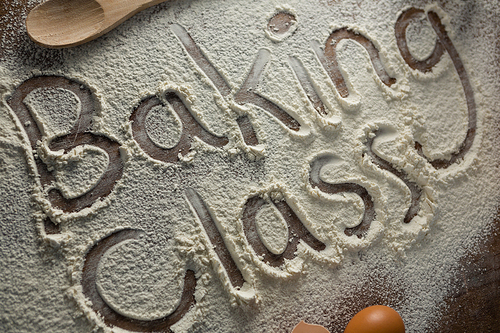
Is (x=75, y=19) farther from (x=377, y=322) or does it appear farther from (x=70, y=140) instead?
(x=377, y=322)

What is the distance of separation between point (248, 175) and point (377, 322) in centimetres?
38

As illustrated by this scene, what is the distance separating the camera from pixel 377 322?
2.15 ft

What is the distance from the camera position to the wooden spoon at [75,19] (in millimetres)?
760

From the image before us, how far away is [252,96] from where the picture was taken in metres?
0.80

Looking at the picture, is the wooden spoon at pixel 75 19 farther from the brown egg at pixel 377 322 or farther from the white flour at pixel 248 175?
the brown egg at pixel 377 322

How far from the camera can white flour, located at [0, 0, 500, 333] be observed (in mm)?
683

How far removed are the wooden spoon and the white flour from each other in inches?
0.9

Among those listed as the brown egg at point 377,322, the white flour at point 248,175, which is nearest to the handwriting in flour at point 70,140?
the white flour at point 248,175

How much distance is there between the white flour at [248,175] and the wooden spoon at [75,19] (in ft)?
0.08

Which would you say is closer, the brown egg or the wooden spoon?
the brown egg

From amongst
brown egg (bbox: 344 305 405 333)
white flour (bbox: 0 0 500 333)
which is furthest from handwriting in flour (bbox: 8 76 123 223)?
brown egg (bbox: 344 305 405 333)

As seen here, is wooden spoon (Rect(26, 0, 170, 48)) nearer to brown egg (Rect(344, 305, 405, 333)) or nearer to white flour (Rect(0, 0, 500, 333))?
white flour (Rect(0, 0, 500, 333))

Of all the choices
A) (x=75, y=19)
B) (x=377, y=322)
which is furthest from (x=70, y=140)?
(x=377, y=322)

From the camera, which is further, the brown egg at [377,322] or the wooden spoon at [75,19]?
the wooden spoon at [75,19]
